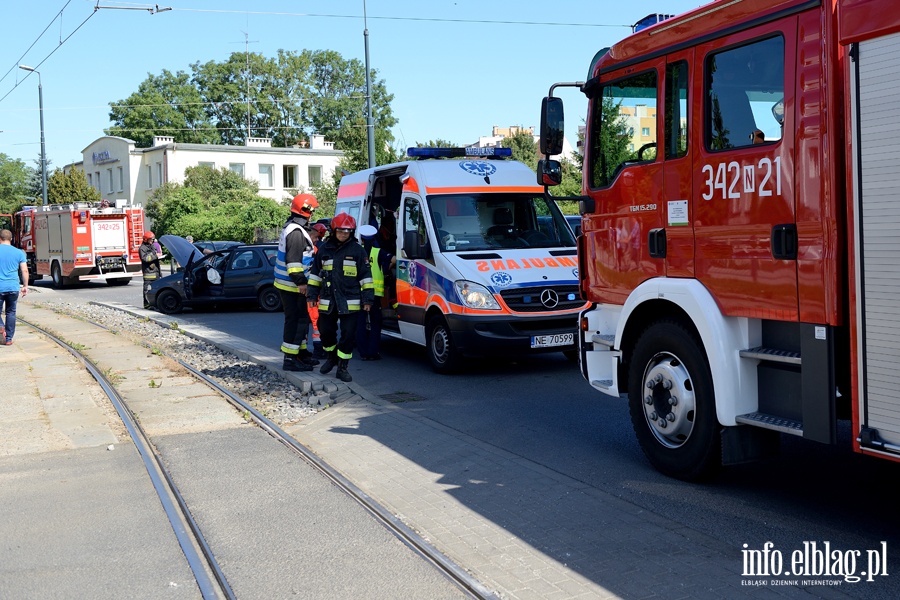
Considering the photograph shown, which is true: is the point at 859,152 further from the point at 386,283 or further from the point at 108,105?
the point at 108,105

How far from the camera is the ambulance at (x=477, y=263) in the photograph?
995 centimetres

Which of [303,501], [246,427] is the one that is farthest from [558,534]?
[246,427]

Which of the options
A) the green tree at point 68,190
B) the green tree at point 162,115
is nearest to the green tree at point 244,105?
the green tree at point 162,115

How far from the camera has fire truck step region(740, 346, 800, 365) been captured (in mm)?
4949

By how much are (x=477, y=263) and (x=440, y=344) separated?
108cm

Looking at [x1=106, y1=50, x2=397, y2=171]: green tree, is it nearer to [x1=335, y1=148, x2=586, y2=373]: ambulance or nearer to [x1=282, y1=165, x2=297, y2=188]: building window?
[x1=282, y1=165, x2=297, y2=188]: building window

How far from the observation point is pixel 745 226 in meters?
5.24

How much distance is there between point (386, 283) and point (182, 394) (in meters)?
3.17

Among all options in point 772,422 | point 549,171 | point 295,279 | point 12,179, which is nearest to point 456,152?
point 295,279

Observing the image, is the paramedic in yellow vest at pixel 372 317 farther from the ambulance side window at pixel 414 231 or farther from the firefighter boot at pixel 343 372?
the firefighter boot at pixel 343 372

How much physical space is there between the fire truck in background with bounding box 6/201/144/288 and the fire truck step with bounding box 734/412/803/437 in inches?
1162

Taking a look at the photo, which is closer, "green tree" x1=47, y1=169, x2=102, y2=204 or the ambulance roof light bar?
the ambulance roof light bar

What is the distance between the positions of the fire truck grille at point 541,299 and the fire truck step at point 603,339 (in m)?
3.03

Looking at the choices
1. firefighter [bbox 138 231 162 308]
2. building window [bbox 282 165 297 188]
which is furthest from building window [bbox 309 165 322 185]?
firefighter [bbox 138 231 162 308]
